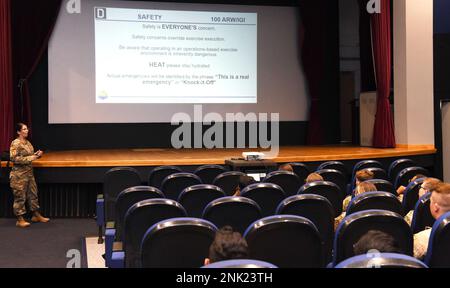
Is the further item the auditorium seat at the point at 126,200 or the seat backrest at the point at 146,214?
the auditorium seat at the point at 126,200

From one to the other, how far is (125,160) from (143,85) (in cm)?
247

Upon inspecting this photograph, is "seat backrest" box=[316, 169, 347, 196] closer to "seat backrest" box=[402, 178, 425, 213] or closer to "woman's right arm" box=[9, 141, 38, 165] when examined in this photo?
"seat backrest" box=[402, 178, 425, 213]

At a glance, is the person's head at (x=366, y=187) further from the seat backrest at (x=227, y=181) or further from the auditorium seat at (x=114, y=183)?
the auditorium seat at (x=114, y=183)

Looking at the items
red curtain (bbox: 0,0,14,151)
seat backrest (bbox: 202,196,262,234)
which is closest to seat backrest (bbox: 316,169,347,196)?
seat backrest (bbox: 202,196,262,234)

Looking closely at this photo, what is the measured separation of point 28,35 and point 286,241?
8.21 m

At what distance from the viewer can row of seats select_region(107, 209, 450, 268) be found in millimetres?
2484

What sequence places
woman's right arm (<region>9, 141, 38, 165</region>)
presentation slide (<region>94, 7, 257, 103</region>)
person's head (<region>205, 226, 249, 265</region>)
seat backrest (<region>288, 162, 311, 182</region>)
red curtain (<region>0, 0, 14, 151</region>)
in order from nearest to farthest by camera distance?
person's head (<region>205, 226, 249, 265</region>)
seat backrest (<region>288, 162, 311, 182</region>)
woman's right arm (<region>9, 141, 38, 165</region>)
red curtain (<region>0, 0, 14, 151</region>)
presentation slide (<region>94, 7, 257, 103</region>)

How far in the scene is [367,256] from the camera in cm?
181

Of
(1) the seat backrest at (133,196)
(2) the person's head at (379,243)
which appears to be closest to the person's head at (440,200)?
(2) the person's head at (379,243)

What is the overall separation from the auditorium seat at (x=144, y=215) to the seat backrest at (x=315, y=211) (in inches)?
25.2

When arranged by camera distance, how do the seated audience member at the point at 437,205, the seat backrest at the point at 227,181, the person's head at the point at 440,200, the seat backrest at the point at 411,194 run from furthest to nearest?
the seat backrest at the point at 227,181 → the seat backrest at the point at 411,194 → the person's head at the point at 440,200 → the seated audience member at the point at 437,205

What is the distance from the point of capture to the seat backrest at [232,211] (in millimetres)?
3236

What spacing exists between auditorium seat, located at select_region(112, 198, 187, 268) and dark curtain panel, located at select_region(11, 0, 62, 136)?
6.58 meters

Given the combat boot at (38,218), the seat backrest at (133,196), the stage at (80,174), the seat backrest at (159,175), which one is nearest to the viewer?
the seat backrest at (133,196)
